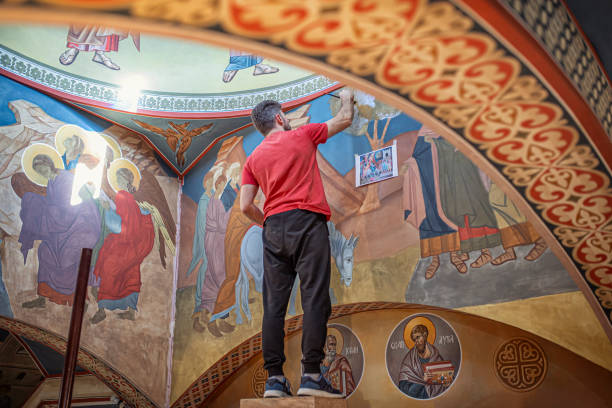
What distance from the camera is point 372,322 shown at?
643 centimetres

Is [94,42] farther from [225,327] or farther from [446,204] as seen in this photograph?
[446,204]

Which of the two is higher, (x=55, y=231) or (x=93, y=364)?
(x=55, y=231)

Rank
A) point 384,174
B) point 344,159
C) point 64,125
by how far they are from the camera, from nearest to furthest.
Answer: point 384,174, point 344,159, point 64,125

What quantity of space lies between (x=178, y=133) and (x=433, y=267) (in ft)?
14.2

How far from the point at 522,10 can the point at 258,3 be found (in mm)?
1163

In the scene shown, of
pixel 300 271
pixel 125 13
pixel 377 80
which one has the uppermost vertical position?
pixel 377 80

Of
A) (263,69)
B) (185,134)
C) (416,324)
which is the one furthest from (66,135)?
(416,324)

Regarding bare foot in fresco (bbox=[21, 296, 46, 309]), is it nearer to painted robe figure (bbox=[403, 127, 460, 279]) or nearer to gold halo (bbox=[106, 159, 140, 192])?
gold halo (bbox=[106, 159, 140, 192])

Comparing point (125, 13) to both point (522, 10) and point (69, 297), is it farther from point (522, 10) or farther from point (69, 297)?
point (69, 297)

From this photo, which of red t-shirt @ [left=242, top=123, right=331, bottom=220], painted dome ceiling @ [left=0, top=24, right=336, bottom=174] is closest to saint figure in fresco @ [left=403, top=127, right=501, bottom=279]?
painted dome ceiling @ [left=0, top=24, right=336, bottom=174]

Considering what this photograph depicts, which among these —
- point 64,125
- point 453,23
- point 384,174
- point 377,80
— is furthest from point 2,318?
point 453,23

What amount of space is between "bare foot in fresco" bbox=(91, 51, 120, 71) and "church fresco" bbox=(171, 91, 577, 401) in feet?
5.81

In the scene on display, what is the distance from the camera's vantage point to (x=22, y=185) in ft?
22.2

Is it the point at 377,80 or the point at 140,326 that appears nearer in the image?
the point at 377,80
